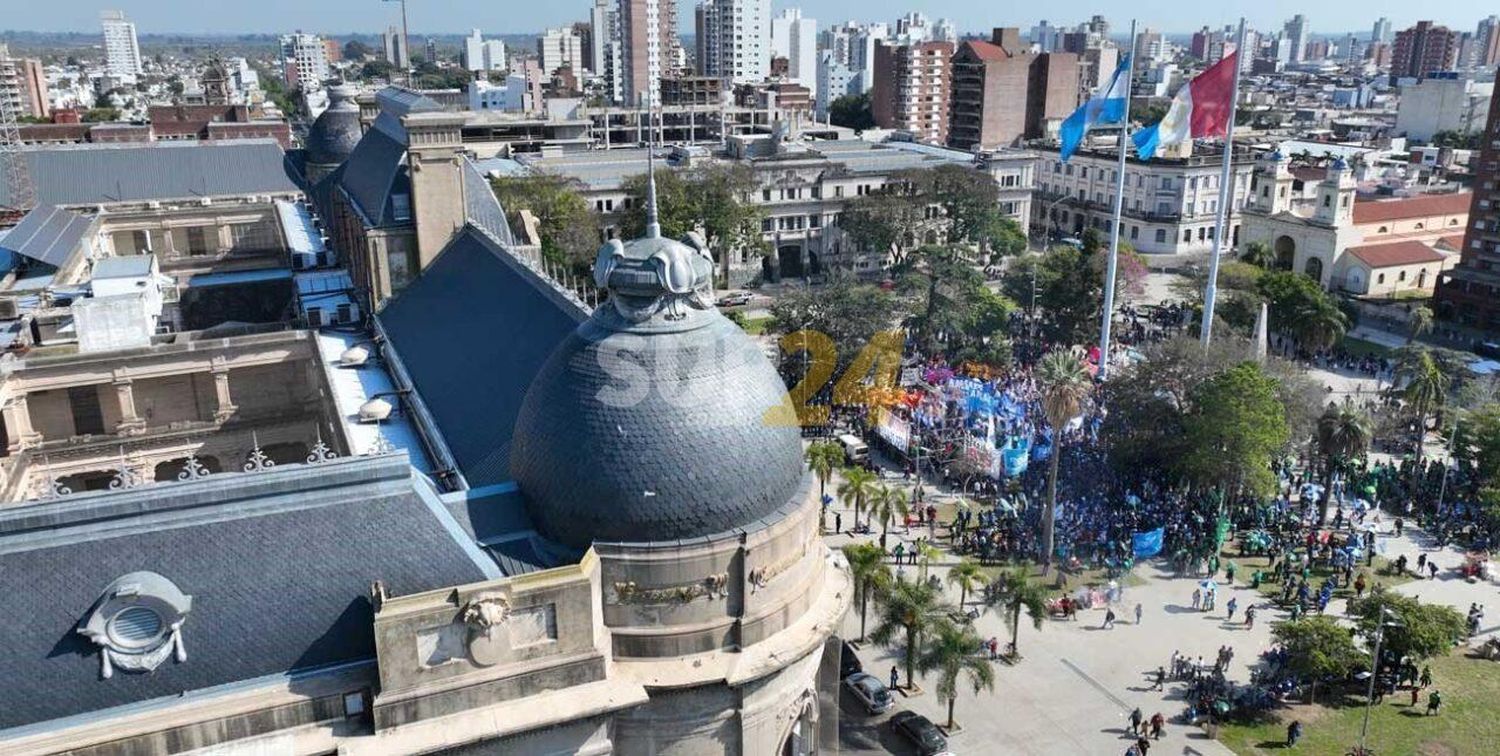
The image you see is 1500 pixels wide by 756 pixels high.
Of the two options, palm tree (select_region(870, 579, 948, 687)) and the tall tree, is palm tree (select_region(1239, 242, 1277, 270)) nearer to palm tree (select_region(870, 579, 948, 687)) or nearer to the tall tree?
the tall tree

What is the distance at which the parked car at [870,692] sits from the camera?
121ft

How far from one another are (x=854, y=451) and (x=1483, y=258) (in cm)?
6437

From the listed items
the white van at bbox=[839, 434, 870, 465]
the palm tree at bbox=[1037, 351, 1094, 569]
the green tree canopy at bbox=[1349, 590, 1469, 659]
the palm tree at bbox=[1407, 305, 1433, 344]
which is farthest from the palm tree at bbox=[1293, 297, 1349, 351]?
the green tree canopy at bbox=[1349, 590, 1469, 659]

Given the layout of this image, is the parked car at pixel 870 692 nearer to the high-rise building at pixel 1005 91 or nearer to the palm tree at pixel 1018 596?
the palm tree at pixel 1018 596

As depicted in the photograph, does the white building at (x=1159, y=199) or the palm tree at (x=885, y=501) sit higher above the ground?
the white building at (x=1159, y=199)

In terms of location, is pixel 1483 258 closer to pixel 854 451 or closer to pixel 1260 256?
pixel 1260 256

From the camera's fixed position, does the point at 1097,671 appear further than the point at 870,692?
Yes

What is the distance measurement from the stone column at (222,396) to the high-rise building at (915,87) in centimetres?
14118

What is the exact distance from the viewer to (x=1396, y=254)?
9894 cm

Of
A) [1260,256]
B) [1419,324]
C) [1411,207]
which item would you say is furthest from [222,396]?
[1411,207]

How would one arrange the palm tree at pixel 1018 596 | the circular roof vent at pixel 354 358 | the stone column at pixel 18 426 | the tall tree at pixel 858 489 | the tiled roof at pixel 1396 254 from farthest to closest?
the tiled roof at pixel 1396 254
the tall tree at pixel 858 489
the circular roof vent at pixel 354 358
the stone column at pixel 18 426
the palm tree at pixel 1018 596

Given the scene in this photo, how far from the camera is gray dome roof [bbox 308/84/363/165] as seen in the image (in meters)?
76.5

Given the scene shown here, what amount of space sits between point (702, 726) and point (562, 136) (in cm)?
11077

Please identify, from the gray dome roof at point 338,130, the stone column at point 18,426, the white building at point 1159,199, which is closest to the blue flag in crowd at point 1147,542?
the stone column at point 18,426
